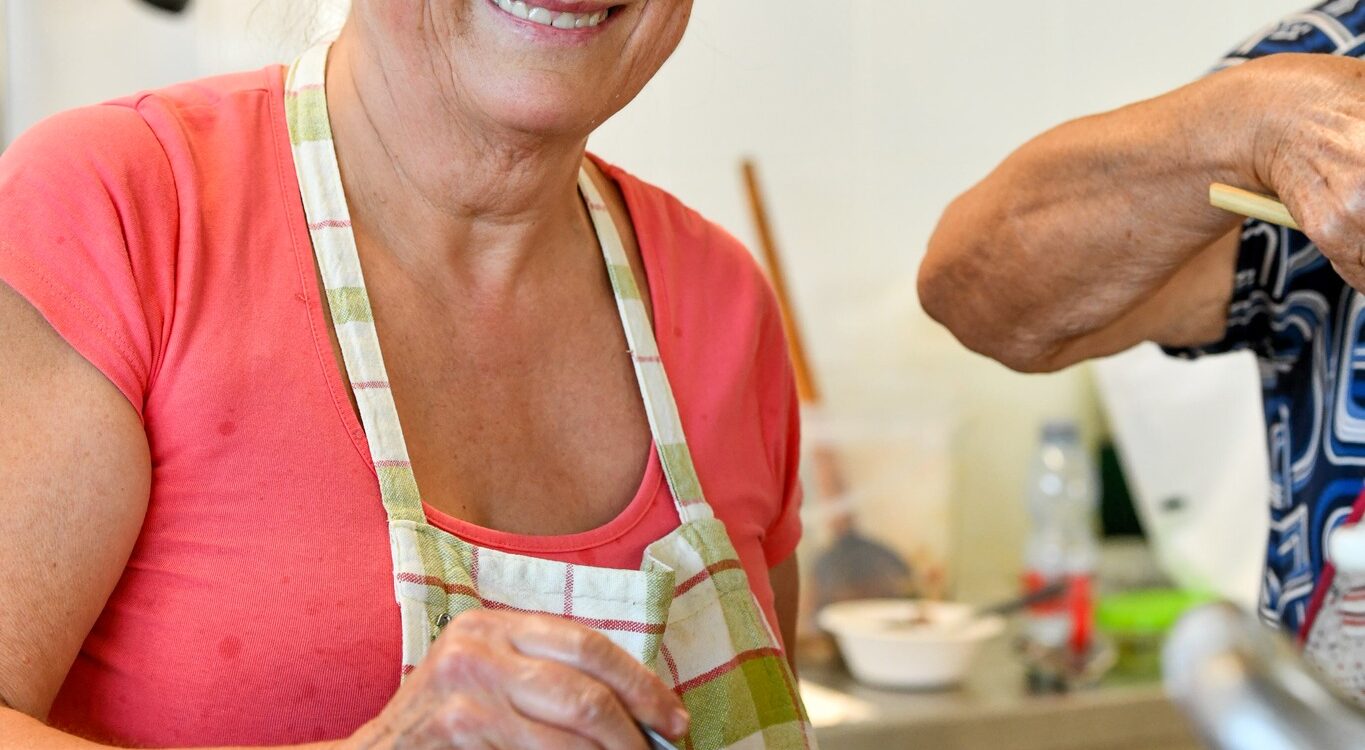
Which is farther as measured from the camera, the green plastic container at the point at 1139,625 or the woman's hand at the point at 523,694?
the green plastic container at the point at 1139,625

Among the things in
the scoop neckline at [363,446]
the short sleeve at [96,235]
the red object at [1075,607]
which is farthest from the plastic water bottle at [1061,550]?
the short sleeve at [96,235]

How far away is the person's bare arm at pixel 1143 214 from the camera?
1.01 metres

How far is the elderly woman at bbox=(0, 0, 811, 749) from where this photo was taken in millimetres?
814

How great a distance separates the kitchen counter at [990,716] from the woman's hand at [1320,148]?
98 cm

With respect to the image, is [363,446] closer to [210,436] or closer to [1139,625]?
[210,436]

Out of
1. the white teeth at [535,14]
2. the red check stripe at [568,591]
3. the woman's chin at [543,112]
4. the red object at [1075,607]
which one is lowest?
the red object at [1075,607]

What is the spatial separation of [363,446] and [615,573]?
0.65ft

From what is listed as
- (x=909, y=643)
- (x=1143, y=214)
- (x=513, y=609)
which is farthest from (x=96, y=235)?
(x=909, y=643)

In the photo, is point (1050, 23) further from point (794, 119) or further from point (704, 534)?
point (704, 534)

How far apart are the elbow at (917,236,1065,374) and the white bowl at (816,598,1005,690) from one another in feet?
2.27

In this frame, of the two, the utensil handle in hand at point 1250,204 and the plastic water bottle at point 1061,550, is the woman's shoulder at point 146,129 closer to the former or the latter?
the utensil handle in hand at point 1250,204

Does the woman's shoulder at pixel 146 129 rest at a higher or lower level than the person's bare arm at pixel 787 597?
higher

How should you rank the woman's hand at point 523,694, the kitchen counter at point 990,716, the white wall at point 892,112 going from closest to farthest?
the woman's hand at point 523,694 < the kitchen counter at point 990,716 < the white wall at point 892,112

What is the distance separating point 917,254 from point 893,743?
33.5 inches
